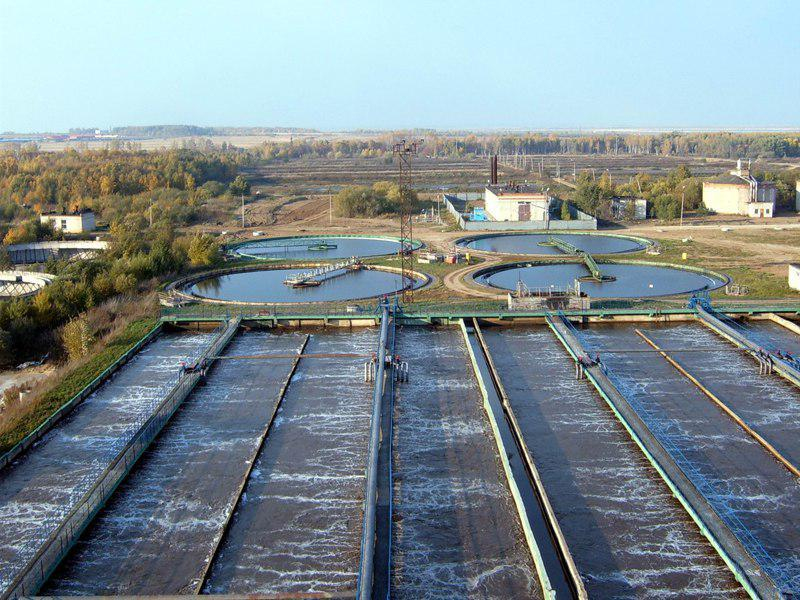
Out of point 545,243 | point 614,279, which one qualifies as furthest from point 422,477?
point 545,243

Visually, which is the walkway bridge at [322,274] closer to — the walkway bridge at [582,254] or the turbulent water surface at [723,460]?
the walkway bridge at [582,254]

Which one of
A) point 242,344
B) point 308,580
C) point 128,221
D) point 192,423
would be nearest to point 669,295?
point 242,344

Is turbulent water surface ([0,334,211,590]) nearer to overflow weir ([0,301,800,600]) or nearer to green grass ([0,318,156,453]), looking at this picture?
overflow weir ([0,301,800,600])

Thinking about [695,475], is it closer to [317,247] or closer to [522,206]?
[317,247]

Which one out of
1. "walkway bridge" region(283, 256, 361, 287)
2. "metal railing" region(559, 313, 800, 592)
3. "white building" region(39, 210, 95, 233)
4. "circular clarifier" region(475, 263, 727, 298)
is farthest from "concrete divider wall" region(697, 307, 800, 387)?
"white building" region(39, 210, 95, 233)

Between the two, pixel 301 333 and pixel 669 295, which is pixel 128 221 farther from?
pixel 669 295

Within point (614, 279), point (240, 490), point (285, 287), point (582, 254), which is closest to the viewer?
point (240, 490)
